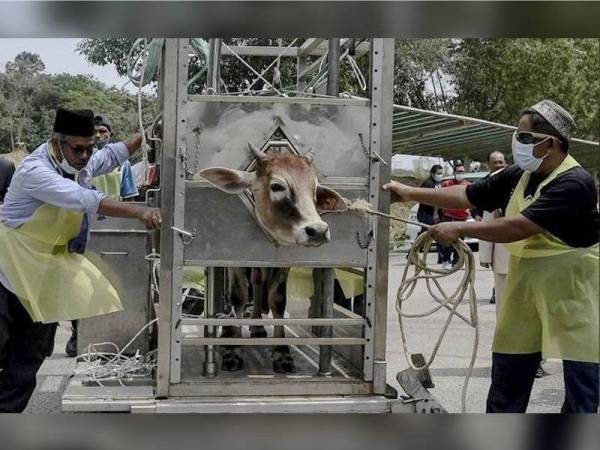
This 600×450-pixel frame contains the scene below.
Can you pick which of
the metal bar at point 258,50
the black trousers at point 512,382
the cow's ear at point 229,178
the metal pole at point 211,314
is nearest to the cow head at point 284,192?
the cow's ear at point 229,178

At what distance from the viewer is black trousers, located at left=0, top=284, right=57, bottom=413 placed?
3.48 metres

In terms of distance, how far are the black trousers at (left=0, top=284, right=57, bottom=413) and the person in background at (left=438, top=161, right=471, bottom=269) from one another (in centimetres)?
171

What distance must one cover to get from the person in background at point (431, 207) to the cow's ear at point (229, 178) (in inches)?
30.1

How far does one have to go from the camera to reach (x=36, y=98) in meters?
Answer: 3.12

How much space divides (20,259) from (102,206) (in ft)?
1.33

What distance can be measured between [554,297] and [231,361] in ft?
4.64

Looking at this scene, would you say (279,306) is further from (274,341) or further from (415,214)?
(415,214)

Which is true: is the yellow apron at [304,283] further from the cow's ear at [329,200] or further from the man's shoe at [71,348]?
the man's shoe at [71,348]

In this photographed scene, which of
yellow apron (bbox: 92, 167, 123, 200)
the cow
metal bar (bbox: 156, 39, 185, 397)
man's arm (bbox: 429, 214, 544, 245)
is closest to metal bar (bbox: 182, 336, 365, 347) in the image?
metal bar (bbox: 156, 39, 185, 397)

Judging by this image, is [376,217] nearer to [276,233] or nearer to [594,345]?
[276,233]

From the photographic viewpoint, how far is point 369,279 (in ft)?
11.4

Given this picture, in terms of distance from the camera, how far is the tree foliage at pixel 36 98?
116 inches

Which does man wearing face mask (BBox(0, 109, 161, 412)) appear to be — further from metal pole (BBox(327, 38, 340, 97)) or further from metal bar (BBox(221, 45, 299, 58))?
metal bar (BBox(221, 45, 299, 58))
